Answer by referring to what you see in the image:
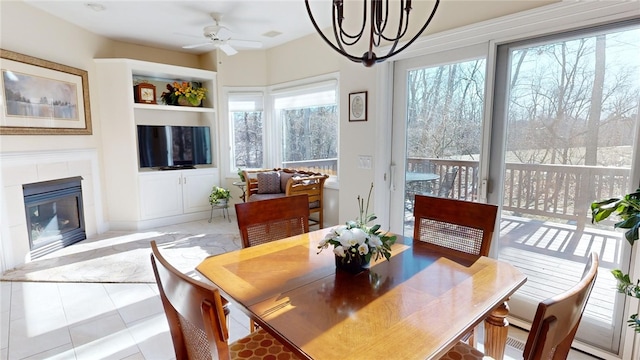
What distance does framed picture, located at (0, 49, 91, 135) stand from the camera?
11.0 ft

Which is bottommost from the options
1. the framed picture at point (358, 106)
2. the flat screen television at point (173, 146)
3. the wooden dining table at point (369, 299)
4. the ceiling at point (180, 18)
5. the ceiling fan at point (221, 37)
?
the wooden dining table at point (369, 299)

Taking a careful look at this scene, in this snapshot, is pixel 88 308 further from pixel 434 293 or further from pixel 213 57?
pixel 213 57

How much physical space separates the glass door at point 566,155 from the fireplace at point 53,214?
455 cm

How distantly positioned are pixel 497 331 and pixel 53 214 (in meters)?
4.69

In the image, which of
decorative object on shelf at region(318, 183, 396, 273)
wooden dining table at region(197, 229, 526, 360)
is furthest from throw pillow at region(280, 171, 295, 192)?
decorative object on shelf at region(318, 183, 396, 273)

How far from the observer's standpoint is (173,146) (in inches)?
201

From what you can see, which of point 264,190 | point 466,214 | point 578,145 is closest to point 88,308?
point 264,190

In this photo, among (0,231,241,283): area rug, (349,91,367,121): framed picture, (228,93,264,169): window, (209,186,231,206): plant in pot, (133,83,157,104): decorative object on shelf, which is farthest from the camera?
(228,93,264,169): window

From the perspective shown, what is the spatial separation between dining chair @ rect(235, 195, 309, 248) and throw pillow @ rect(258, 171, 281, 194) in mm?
2600

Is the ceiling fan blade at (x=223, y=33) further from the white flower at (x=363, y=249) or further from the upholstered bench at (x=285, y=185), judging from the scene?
the white flower at (x=363, y=249)

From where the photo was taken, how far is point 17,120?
3.44m

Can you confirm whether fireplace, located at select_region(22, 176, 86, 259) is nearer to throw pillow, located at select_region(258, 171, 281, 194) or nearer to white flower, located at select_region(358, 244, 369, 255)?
throw pillow, located at select_region(258, 171, 281, 194)

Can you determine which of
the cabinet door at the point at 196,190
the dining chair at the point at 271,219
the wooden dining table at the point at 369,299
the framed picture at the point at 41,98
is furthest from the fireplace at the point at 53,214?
the wooden dining table at the point at 369,299

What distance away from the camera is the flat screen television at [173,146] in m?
4.86
